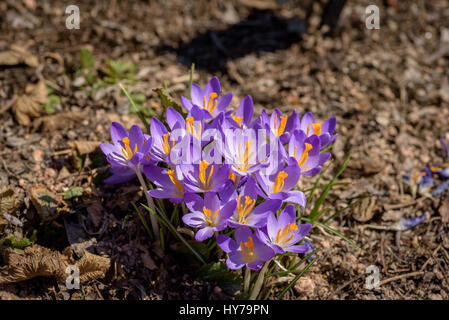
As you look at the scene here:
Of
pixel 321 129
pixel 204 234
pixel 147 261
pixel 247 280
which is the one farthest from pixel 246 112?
pixel 147 261

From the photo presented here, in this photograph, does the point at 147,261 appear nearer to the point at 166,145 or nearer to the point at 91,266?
the point at 91,266

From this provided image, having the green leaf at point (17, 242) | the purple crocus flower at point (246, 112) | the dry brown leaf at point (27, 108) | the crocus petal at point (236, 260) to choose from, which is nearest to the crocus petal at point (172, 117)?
the purple crocus flower at point (246, 112)

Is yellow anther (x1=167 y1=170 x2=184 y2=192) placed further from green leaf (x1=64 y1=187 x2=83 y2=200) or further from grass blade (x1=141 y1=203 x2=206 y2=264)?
green leaf (x1=64 y1=187 x2=83 y2=200)

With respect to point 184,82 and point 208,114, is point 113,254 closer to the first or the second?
point 208,114

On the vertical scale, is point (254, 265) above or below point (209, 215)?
below

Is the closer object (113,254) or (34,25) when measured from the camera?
(113,254)

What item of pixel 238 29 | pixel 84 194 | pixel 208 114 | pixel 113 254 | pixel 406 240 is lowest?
pixel 406 240

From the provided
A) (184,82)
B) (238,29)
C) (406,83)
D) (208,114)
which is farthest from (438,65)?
(208,114)
